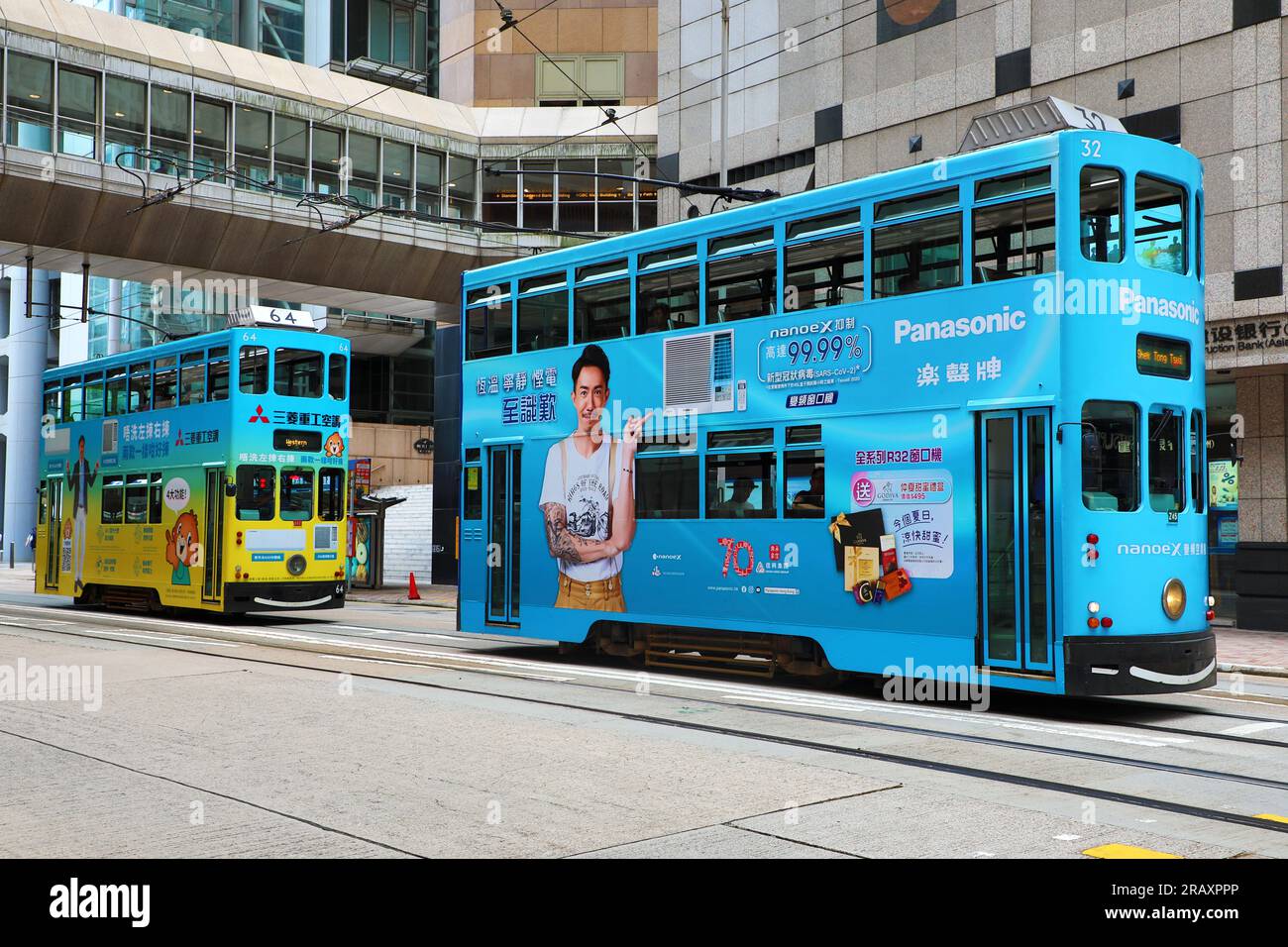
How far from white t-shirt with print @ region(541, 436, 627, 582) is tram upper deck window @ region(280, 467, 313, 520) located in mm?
7817

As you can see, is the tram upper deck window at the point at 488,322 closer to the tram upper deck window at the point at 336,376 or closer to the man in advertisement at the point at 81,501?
the tram upper deck window at the point at 336,376

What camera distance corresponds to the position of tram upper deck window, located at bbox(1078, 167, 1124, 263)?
33.8 ft

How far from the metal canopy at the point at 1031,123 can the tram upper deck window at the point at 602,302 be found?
409cm

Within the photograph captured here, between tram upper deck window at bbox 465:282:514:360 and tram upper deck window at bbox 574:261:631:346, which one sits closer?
tram upper deck window at bbox 574:261:631:346

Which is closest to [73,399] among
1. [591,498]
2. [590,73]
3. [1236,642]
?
[591,498]

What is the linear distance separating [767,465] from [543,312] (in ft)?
12.8

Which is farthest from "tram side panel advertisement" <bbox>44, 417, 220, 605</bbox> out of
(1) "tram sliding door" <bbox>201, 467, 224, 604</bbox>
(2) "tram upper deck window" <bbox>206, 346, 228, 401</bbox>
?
(2) "tram upper deck window" <bbox>206, 346, 228, 401</bbox>

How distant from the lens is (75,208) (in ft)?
84.9

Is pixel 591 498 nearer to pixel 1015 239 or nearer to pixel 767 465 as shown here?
pixel 767 465

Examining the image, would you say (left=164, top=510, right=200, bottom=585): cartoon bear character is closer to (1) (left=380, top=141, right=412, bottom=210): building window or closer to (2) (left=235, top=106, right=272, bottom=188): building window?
(2) (left=235, top=106, right=272, bottom=188): building window

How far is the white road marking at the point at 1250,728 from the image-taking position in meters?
9.92

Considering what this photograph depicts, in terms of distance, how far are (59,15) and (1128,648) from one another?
24.8 m
